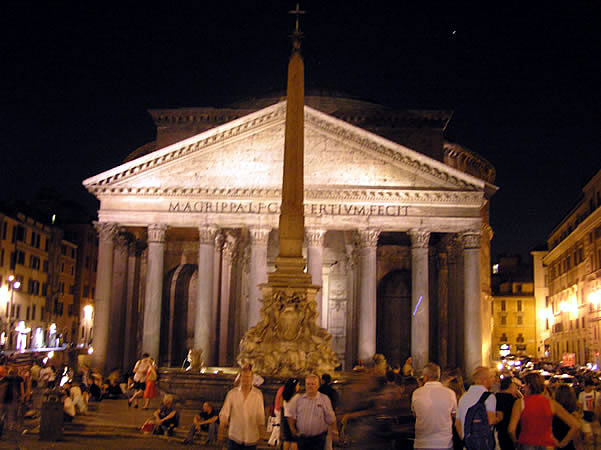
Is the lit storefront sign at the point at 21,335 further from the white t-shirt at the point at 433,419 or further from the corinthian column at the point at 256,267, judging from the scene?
the white t-shirt at the point at 433,419

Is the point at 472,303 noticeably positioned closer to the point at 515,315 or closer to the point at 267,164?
the point at 267,164

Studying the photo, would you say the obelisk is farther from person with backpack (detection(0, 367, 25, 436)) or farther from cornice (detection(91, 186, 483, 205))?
cornice (detection(91, 186, 483, 205))

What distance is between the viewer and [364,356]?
1234 inches

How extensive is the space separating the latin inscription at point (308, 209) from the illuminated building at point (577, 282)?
1519 centimetres

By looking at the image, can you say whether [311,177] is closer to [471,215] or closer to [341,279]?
[471,215]

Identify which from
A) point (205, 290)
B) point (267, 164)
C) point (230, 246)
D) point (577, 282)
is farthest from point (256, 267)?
point (577, 282)

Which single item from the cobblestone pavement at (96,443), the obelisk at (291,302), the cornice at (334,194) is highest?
the cornice at (334,194)

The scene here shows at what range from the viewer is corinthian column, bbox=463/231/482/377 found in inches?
1248

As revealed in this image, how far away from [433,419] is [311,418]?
1.36 meters

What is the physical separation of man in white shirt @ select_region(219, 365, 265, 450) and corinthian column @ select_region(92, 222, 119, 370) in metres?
25.0

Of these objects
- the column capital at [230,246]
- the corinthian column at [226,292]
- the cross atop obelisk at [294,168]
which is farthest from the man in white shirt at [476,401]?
the column capital at [230,246]

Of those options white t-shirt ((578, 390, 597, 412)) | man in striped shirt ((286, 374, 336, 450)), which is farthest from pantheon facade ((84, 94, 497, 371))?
man in striped shirt ((286, 374, 336, 450))

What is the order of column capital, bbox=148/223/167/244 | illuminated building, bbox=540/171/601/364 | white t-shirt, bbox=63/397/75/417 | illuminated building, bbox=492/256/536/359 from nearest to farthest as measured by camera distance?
1. white t-shirt, bbox=63/397/75/417
2. column capital, bbox=148/223/167/244
3. illuminated building, bbox=540/171/601/364
4. illuminated building, bbox=492/256/536/359

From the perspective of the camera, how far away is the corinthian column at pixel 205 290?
3178 cm
